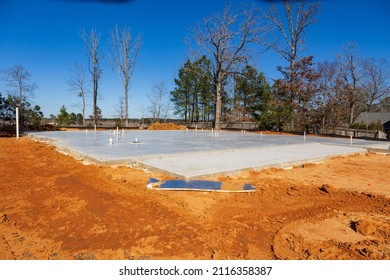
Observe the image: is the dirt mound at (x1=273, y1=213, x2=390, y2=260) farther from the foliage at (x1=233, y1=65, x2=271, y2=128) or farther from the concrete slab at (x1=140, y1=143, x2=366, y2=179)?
the foliage at (x1=233, y1=65, x2=271, y2=128)

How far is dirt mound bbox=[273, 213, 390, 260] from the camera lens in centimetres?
212

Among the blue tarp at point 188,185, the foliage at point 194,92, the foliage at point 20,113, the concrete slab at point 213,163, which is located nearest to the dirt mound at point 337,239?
the blue tarp at point 188,185

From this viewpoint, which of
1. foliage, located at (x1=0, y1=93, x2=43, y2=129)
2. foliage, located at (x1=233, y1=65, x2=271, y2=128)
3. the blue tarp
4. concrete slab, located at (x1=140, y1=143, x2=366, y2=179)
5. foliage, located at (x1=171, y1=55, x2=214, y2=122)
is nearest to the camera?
the blue tarp

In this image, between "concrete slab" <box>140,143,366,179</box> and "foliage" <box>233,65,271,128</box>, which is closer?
"concrete slab" <box>140,143,366,179</box>

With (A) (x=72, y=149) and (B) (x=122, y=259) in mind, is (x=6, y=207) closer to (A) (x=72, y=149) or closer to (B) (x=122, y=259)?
(B) (x=122, y=259)

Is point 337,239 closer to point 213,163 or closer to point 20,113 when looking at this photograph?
point 213,163

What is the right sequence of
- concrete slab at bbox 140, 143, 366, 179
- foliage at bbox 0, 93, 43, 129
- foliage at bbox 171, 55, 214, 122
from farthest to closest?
foliage at bbox 171, 55, 214, 122, foliage at bbox 0, 93, 43, 129, concrete slab at bbox 140, 143, 366, 179

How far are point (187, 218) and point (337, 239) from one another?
1498 millimetres

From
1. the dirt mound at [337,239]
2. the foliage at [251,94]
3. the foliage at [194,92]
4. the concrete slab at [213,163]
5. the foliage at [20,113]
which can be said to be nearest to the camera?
the dirt mound at [337,239]

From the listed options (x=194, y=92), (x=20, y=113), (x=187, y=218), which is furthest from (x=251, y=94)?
(x=187, y=218)

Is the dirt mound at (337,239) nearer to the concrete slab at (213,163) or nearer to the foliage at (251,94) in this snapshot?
the concrete slab at (213,163)

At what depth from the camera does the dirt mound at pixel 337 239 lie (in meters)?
2.12

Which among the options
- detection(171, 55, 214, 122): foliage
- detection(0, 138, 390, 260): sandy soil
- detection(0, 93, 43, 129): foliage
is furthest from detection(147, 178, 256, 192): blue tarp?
detection(171, 55, 214, 122): foliage
